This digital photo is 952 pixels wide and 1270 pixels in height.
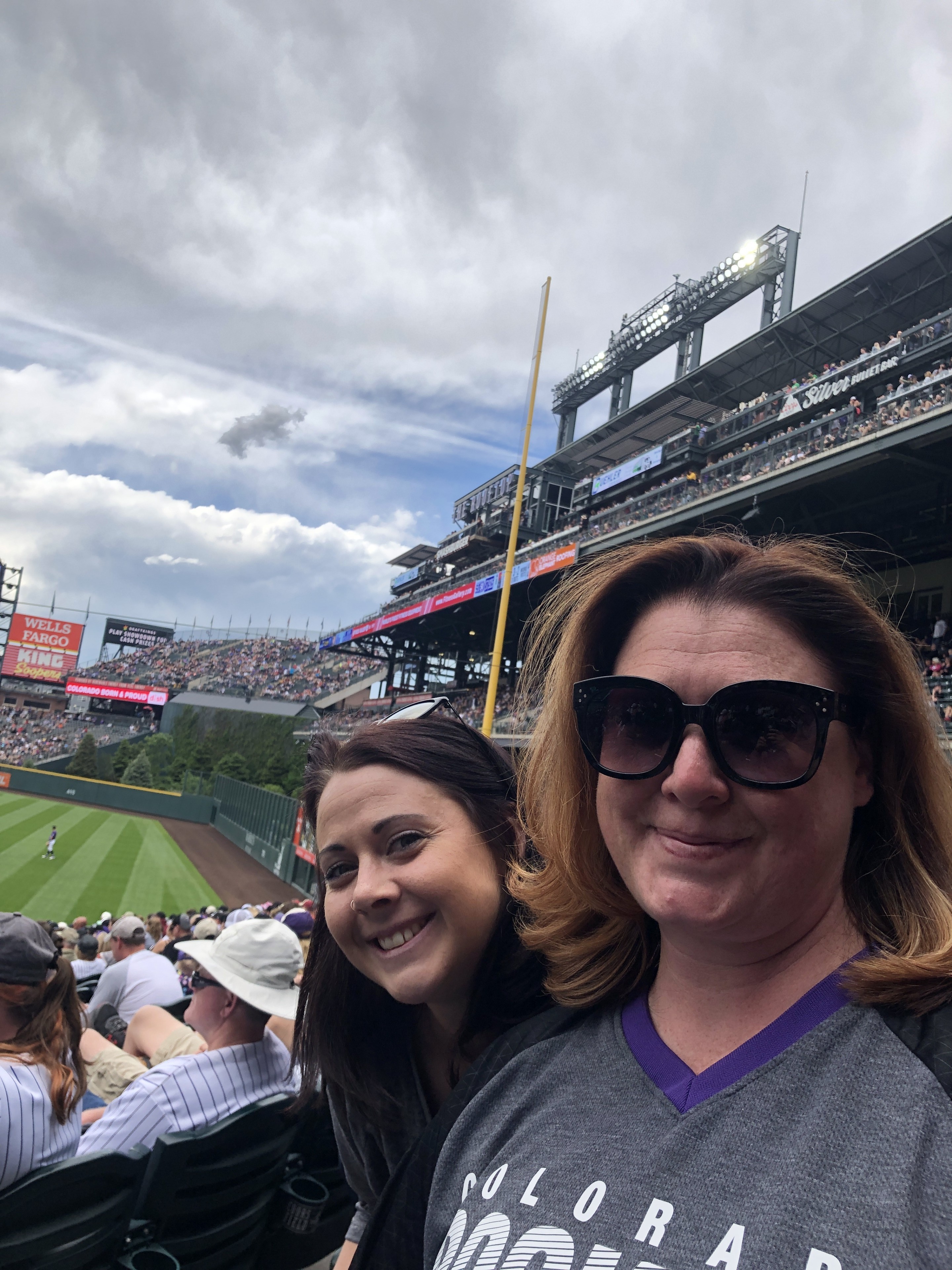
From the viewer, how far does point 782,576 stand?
1.32 metres

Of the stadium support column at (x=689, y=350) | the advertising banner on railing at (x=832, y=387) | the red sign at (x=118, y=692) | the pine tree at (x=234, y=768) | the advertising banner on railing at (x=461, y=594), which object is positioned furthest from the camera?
the red sign at (x=118, y=692)

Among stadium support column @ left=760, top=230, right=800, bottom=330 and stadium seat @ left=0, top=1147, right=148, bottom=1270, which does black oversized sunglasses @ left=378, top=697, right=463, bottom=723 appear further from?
stadium support column @ left=760, top=230, right=800, bottom=330

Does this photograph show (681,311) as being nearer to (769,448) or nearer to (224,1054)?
(769,448)

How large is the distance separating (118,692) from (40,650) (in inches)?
555

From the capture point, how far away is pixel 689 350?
32219 mm

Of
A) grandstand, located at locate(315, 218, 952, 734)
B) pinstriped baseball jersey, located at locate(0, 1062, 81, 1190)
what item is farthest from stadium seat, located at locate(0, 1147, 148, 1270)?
grandstand, located at locate(315, 218, 952, 734)

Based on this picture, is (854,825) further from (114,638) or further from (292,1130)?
(114,638)

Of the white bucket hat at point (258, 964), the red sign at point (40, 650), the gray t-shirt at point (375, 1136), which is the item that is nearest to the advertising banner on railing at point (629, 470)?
the white bucket hat at point (258, 964)

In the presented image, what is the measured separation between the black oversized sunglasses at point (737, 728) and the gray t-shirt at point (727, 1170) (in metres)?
0.35

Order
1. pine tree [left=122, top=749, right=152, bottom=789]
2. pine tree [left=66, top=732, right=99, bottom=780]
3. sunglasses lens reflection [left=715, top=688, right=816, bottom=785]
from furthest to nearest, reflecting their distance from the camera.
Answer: pine tree [left=122, top=749, right=152, bottom=789] < pine tree [left=66, top=732, right=99, bottom=780] < sunglasses lens reflection [left=715, top=688, right=816, bottom=785]

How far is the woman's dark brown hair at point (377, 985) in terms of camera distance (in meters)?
1.69

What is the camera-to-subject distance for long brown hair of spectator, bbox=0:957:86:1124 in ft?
9.62

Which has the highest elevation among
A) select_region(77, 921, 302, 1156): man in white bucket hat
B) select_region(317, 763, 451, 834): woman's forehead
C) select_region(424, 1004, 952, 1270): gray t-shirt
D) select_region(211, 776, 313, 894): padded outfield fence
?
select_region(317, 763, 451, 834): woman's forehead

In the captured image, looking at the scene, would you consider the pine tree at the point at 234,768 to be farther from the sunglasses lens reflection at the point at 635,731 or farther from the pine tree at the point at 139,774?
the sunglasses lens reflection at the point at 635,731
